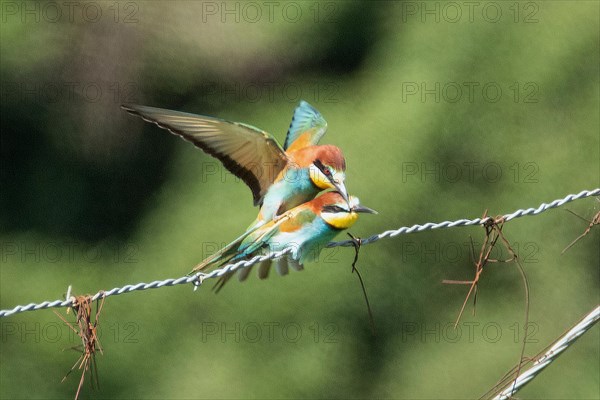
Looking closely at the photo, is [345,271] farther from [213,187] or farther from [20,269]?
[20,269]

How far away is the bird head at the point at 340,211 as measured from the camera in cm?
203

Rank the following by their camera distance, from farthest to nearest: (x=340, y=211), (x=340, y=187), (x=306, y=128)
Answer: (x=306, y=128)
(x=340, y=187)
(x=340, y=211)

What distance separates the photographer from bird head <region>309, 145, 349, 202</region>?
7.22 feet

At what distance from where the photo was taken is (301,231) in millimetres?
2076

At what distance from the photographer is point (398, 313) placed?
3.36 m

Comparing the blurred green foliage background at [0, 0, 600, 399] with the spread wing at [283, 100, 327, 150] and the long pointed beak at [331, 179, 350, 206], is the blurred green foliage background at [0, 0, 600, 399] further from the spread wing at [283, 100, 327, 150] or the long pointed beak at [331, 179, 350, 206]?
the long pointed beak at [331, 179, 350, 206]

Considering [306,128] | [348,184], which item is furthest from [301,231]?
[348,184]

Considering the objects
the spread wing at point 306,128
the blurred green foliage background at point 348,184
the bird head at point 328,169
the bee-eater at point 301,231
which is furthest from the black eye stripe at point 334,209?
the blurred green foliage background at point 348,184

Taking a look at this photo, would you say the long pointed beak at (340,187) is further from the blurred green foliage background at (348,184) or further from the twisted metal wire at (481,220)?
the blurred green foliage background at (348,184)

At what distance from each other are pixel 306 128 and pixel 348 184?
0.79 metres

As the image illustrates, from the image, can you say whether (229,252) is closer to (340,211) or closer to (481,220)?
(340,211)

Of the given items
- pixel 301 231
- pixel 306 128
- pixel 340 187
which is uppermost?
pixel 306 128

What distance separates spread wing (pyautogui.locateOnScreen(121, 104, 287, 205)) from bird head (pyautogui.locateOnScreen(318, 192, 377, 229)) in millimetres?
224

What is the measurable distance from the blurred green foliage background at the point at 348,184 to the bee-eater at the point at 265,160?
1047mm
